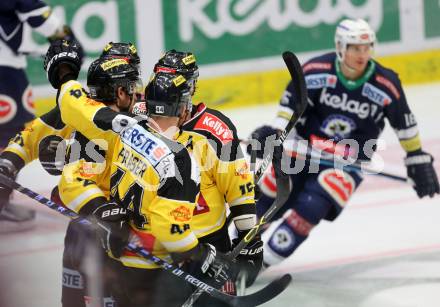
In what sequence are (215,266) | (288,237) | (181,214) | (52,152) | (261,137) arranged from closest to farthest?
(181,214)
(215,266)
(52,152)
(261,137)
(288,237)

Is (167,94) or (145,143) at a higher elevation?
(167,94)

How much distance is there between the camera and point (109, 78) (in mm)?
3434

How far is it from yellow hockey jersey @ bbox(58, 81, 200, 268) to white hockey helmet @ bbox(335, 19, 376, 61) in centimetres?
183

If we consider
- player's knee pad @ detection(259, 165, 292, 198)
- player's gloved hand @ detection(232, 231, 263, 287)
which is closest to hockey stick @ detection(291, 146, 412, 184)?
player's knee pad @ detection(259, 165, 292, 198)

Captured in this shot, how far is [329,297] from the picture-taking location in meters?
4.55

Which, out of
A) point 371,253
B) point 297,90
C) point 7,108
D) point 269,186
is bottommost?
point 371,253

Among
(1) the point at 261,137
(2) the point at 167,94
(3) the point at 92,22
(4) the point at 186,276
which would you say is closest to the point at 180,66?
(2) the point at 167,94

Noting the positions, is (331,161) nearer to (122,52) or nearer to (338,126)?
(338,126)

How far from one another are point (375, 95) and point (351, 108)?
137mm

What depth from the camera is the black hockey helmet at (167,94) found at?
3.06 metres

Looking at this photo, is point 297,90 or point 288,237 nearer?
point 297,90

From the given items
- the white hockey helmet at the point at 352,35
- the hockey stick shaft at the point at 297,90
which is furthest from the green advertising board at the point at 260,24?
the hockey stick shaft at the point at 297,90

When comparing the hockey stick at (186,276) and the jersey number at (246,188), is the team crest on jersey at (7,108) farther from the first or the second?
the jersey number at (246,188)

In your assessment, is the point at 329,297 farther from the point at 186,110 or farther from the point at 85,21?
the point at 85,21
